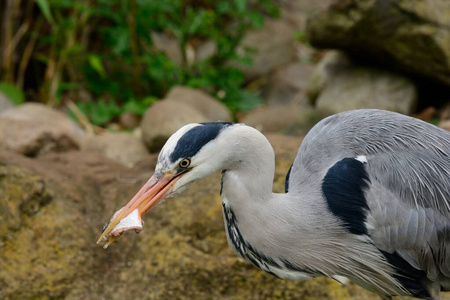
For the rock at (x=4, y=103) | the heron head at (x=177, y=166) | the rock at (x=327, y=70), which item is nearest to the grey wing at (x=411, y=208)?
the heron head at (x=177, y=166)

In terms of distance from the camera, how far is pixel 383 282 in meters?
2.98

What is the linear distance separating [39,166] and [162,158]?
195 centimetres

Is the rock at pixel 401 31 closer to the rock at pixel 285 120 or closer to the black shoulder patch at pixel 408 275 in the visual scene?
the rock at pixel 285 120

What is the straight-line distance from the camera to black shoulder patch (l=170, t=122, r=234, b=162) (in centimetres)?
238

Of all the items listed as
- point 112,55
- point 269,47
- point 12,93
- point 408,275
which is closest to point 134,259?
point 408,275

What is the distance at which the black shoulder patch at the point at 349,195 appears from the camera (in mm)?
2771

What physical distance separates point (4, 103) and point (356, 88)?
3.96 m

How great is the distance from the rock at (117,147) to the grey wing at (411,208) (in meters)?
3.05

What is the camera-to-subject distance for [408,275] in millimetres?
2936

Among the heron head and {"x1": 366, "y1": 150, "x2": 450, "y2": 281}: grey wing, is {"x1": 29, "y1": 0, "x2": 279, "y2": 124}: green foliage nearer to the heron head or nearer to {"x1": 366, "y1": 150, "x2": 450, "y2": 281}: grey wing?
{"x1": 366, "y1": 150, "x2": 450, "y2": 281}: grey wing

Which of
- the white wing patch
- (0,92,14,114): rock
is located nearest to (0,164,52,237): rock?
the white wing patch

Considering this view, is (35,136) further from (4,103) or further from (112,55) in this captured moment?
(112,55)

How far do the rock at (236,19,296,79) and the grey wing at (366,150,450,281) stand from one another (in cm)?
594

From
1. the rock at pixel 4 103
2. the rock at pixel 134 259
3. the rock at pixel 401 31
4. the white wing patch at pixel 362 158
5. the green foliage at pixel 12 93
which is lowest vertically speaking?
the green foliage at pixel 12 93
